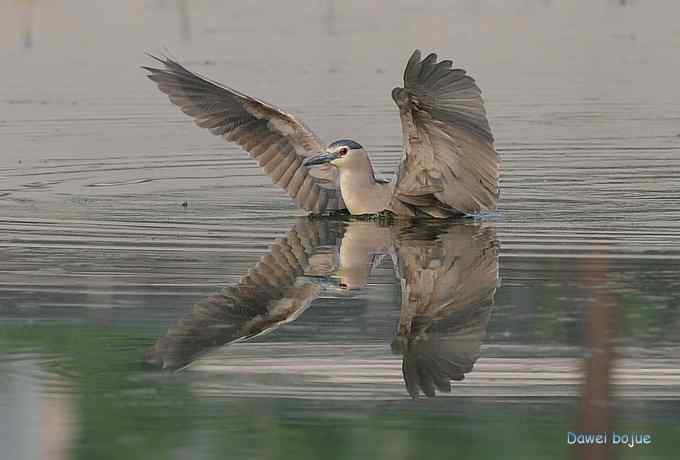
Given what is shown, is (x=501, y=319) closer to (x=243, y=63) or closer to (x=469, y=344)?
(x=469, y=344)

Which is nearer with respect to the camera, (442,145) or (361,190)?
(442,145)

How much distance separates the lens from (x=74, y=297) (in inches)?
326

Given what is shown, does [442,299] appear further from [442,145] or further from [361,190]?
[361,190]

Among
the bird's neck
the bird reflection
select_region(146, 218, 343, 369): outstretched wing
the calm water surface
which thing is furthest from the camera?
the bird's neck

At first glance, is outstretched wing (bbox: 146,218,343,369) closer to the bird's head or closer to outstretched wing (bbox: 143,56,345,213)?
the bird's head

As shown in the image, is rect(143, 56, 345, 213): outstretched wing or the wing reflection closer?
the wing reflection

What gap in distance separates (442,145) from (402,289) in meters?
2.34

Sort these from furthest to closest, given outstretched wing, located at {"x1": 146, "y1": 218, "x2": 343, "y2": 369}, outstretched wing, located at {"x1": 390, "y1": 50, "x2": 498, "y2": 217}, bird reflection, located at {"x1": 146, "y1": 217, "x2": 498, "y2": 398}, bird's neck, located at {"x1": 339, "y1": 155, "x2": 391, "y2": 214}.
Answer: bird's neck, located at {"x1": 339, "y1": 155, "x2": 391, "y2": 214}, outstretched wing, located at {"x1": 390, "y1": 50, "x2": 498, "y2": 217}, outstretched wing, located at {"x1": 146, "y1": 218, "x2": 343, "y2": 369}, bird reflection, located at {"x1": 146, "y1": 217, "x2": 498, "y2": 398}

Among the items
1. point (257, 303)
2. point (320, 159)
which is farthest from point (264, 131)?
point (257, 303)

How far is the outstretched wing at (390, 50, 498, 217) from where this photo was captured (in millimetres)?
10273

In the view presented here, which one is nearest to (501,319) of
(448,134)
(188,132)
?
(448,134)

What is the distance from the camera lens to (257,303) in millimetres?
8133

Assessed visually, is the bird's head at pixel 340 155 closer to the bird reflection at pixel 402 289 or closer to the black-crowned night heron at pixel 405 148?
the black-crowned night heron at pixel 405 148

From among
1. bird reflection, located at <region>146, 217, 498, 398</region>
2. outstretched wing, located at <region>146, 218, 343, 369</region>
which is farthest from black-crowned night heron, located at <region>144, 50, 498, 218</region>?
outstretched wing, located at <region>146, 218, 343, 369</region>
